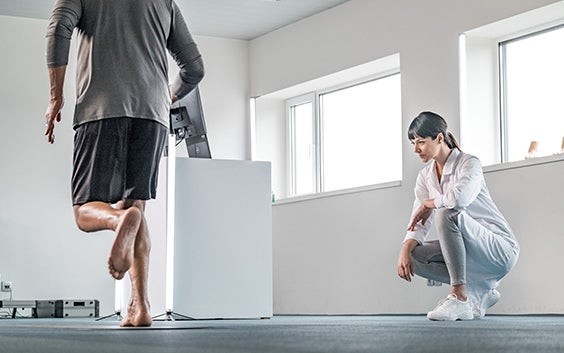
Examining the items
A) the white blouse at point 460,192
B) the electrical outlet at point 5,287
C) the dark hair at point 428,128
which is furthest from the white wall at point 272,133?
the dark hair at point 428,128

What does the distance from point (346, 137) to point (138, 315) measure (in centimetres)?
491

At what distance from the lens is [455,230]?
4215mm

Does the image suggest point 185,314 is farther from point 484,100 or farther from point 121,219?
point 484,100

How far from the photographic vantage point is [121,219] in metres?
2.97

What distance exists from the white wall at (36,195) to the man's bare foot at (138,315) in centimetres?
473

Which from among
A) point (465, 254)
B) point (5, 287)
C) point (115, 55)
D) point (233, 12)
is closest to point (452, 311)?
point (465, 254)

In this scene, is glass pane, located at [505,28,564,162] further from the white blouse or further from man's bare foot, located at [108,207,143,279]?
man's bare foot, located at [108,207,143,279]

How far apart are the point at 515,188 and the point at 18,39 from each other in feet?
12.9

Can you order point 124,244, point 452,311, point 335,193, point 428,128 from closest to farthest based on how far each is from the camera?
point 124,244, point 452,311, point 428,128, point 335,193

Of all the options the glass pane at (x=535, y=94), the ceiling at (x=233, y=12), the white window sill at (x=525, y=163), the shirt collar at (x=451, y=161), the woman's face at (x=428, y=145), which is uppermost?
the ceiling at (x=233, y=12)

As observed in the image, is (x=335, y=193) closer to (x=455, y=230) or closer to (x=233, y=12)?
(x=233, y=12)

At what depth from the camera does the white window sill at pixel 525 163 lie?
18.6 feet

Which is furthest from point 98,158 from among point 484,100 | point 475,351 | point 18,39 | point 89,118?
point 18,39

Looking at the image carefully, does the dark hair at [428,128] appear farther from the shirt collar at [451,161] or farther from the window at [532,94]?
the window at [532,94]
